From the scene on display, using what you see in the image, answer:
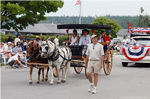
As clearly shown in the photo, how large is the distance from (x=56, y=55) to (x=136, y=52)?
844cm

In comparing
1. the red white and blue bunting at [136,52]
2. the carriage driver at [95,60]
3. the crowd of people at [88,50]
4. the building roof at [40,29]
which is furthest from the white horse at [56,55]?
Result: the building roof at [40,29]

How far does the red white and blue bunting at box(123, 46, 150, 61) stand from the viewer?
62.0 feet

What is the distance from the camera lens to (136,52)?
1900cm

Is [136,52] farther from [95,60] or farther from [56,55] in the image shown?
[95,60]

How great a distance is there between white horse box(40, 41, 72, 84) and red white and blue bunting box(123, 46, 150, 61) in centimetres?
722

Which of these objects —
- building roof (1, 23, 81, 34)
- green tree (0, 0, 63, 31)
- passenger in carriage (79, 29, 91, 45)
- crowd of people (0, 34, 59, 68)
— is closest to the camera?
passenger in carriage (79, 29, 91, 45)

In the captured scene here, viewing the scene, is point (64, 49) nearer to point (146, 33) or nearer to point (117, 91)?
point (117, 91)

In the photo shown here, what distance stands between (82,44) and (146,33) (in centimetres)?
1062

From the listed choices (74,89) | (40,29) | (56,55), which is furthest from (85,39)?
(40,29)

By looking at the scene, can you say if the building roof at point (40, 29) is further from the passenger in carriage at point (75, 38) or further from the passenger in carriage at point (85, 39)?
the passenger in carriage at point (85, 39)

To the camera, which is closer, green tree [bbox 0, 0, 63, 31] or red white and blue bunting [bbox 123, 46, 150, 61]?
red white and blue bunting [bbox 123, 46, 150, 61]

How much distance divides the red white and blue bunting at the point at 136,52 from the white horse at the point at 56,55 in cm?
722

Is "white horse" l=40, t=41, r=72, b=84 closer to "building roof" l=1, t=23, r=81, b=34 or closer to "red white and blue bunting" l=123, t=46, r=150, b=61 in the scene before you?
"red white and blue bunting" l=123, t=46, r=150, b=61

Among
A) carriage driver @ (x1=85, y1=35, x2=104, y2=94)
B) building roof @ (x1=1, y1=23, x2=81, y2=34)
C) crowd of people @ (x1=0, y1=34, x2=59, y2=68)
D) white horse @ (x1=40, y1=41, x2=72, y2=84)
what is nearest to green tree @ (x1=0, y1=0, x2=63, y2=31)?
crowd of people @ (x1=0, y1=34, x2=59, y2=68)
